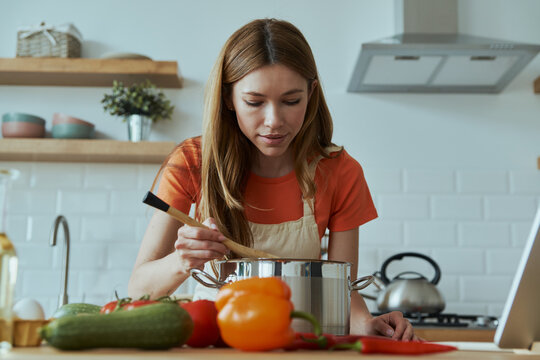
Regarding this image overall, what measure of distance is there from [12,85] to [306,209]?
2138 millimetres

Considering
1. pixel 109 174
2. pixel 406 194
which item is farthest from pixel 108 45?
pixel 406 194

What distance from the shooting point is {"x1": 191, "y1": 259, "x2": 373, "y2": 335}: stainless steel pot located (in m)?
0.83

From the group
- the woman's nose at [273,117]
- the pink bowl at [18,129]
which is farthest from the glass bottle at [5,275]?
the pink bowl at [18,129]

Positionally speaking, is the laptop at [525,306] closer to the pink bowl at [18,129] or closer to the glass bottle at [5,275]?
the glass bottle at [5,275]

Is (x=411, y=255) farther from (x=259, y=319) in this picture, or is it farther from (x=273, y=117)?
(x=259, y=319)

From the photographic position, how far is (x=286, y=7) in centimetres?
318

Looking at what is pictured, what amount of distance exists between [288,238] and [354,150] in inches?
61.1

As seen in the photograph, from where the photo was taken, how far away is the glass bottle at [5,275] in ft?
2.00

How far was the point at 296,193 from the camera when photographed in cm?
165

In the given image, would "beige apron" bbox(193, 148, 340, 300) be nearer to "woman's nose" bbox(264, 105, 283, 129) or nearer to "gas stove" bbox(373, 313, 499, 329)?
"woman's nose" bbox(264, 105, 283, 129)

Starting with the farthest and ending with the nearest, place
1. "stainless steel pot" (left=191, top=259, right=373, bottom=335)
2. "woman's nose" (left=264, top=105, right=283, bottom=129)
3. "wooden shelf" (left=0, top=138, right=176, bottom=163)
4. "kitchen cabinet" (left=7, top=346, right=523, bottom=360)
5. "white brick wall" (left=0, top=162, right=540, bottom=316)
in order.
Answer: "white brick wall" (left=0, top=162, right=540, bottom=316) < "wooden shelf" (left=0, top=138, right=176, bottom=163) < "woman's nose" (left=264, top=105, right=283, bottom=129) < "stainless steel pot" (left=191, top=259, right=373, bottom=335) < "kitchen cabinet" (left=7, top=346, right=523, bottom=360)

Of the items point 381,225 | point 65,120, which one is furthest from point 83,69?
point 381,225

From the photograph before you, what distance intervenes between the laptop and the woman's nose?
0.70 meters

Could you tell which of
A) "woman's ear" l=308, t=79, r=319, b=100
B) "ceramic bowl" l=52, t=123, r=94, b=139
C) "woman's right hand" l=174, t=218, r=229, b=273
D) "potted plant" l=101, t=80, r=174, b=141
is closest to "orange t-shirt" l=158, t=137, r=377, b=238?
"woman's ear" l=308, t=79, r=319, b=100
